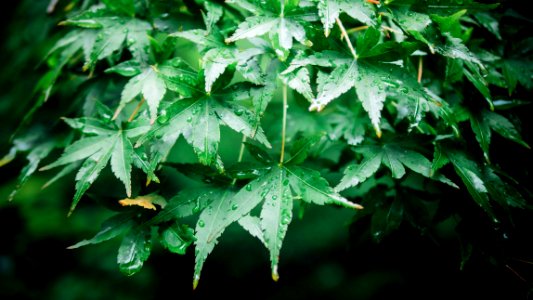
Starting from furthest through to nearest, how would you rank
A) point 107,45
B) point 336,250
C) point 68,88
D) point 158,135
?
point 336,250
point 68,88
point 107,45
point 158,135

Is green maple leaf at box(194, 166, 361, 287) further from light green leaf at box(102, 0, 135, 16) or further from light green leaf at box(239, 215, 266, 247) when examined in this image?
light green leaf at box(102, 0, 135, 16)

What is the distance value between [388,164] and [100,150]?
2.41 ft

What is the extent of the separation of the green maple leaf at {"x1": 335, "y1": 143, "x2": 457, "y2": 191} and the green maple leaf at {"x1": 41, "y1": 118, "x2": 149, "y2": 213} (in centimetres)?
52

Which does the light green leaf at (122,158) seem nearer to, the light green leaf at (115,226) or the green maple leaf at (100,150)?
the green maple leaf at (100,150)

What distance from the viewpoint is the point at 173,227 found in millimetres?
857

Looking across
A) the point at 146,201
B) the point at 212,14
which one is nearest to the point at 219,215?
the point at 146,201

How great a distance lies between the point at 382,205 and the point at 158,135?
0.66 m

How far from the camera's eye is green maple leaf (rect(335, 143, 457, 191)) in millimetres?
826

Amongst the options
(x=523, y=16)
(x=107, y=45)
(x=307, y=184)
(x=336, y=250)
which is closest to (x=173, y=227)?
(x=307, y=184)

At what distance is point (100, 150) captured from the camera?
0.89 meters

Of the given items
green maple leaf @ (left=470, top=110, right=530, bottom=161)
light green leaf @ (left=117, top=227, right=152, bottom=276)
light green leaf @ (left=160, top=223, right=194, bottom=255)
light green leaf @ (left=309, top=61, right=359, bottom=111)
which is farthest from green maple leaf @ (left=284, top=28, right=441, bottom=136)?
light green leaf @ (left=117, top=227, right=152, bottom=276)

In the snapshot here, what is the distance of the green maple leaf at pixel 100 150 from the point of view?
2.75 ft

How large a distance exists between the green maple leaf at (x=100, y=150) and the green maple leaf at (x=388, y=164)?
0.52 m

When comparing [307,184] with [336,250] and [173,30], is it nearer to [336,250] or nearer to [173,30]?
[173,30]
